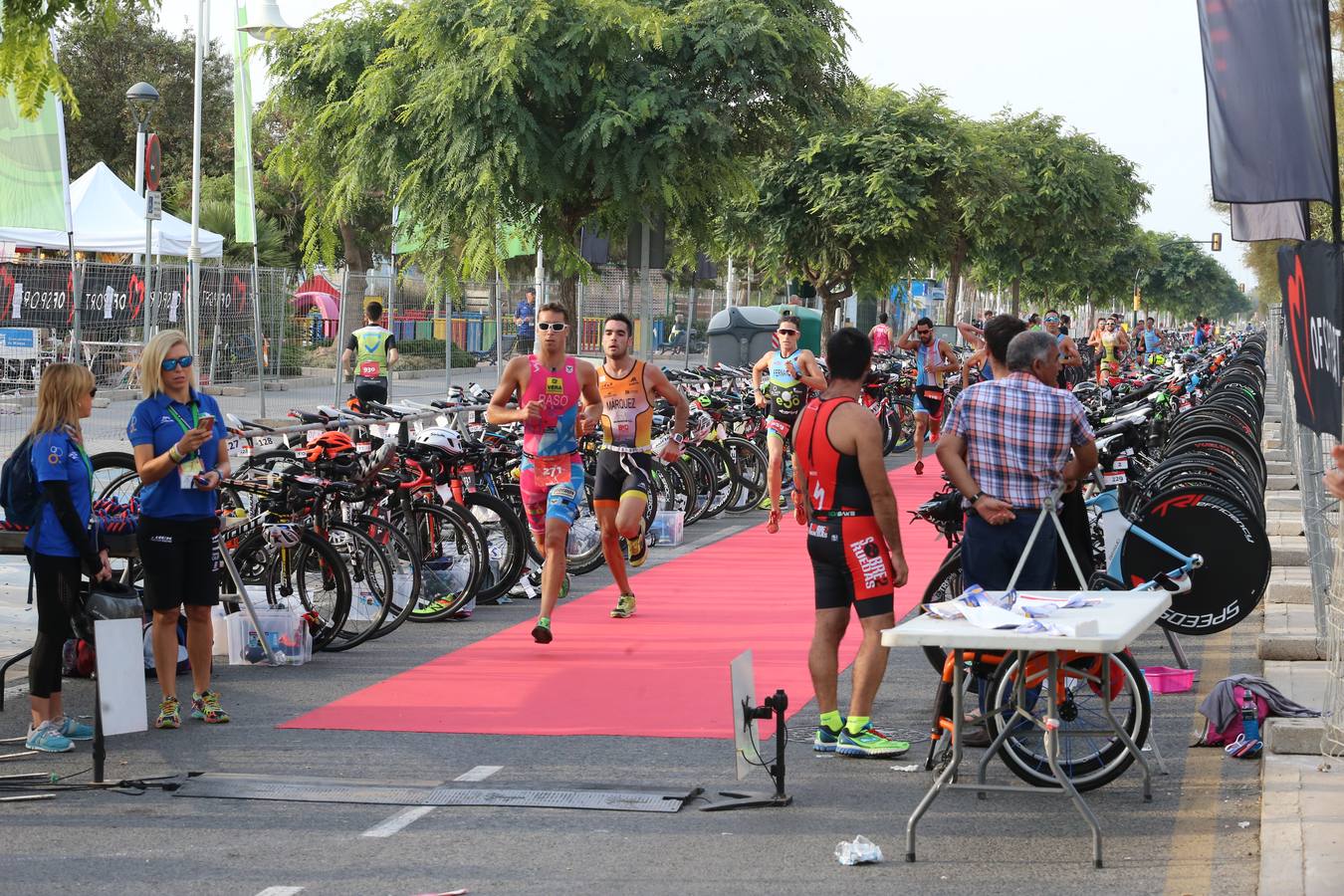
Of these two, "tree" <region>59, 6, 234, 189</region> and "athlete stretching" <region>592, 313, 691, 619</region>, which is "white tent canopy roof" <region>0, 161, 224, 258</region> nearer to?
"athlete stretching" <region>592, 313, 691, 619</region>

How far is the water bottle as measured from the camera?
7.32m

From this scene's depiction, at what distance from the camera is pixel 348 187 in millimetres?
18156

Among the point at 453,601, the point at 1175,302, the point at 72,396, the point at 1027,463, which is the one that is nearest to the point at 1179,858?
the point at 1027,463

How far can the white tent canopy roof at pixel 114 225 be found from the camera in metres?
27.6

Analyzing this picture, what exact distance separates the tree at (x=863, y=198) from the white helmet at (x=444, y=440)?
1798 centimetres

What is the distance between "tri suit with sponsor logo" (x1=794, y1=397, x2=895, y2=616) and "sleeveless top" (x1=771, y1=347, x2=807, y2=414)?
29.3ft

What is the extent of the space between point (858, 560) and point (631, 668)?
2610 millimetres

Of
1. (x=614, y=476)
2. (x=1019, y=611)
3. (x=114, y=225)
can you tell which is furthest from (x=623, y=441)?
(x=114, y=225)

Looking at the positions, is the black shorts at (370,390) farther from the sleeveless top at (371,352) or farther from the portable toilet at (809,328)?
the portable toilet at (809,328)

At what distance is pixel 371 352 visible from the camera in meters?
18.1

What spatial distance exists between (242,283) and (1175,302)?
413 feet

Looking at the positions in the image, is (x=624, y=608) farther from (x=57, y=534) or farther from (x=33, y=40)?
(x=33, y=40)

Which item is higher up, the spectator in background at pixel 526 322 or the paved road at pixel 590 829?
the spectator in background at pixel 526 322

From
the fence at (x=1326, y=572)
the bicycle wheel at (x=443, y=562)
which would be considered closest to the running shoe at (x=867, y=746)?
the fence at (x=1326, y=572)
